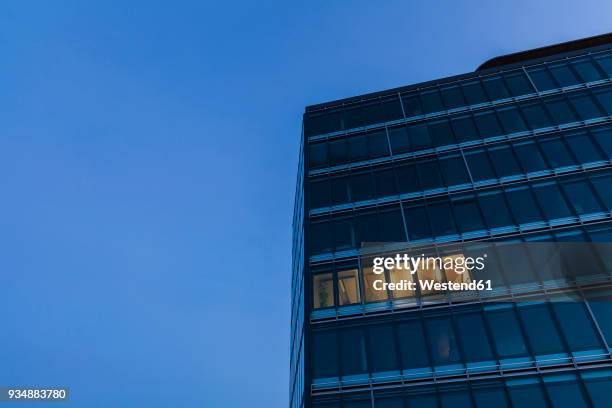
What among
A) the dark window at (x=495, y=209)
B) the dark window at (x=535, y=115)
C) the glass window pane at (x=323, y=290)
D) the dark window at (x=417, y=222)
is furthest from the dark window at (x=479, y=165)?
the glass window pane at (x=323, y=290)

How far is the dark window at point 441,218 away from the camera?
90.6ft

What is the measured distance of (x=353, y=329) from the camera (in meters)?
24.8

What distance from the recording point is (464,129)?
109 feet

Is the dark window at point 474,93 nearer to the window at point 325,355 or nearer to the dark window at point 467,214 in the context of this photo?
the dark window at point 467,214

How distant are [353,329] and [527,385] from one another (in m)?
8.54

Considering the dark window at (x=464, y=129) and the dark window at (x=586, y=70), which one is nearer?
the dark window at (x=464, y=129)

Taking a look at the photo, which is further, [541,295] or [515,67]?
[515,67]

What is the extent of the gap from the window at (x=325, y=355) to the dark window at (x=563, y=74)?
2512 centimetres

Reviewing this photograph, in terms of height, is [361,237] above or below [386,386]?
above

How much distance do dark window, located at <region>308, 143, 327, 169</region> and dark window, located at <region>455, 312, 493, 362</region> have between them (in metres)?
15.2

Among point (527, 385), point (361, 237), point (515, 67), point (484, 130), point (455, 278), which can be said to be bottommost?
point (527, 385)

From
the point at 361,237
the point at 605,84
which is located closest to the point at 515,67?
the point at 605,84

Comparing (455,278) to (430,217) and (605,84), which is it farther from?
(605,84)

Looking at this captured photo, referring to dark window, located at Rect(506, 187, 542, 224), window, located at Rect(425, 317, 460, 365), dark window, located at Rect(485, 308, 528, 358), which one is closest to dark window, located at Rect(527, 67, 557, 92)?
dark window, located at Rect(506, 187, 542, 224)
